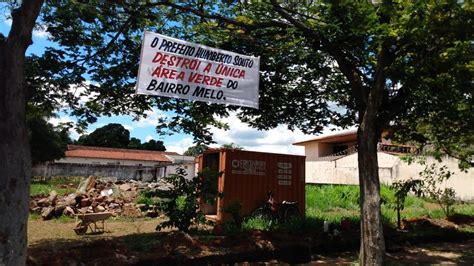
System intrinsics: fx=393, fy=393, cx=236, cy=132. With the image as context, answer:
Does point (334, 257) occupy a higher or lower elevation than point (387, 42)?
lower

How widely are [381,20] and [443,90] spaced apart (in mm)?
2233

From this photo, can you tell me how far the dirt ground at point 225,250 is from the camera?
22.0ft

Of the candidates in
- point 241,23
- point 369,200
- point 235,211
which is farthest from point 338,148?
point 369,200

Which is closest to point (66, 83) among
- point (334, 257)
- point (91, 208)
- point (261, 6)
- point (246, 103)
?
point (246, 103)

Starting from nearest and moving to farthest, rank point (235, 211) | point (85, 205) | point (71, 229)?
point (235, 211) → point (71, 229) → point (85, 205)

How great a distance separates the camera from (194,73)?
6762 millimetres

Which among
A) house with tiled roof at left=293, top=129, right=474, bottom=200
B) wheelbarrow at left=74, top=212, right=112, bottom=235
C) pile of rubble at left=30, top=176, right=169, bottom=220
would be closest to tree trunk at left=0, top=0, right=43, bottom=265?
wheelbarrow at left=74, top=212, right=112, bottom=235

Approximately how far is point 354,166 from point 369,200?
68.4 ft

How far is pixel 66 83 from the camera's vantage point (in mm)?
8008

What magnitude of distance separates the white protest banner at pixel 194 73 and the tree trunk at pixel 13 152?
1780mm

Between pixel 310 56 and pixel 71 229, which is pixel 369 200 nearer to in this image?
pixel 310 56

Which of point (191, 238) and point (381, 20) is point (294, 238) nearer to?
point (191, 238)

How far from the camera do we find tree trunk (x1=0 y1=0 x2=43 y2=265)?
15.0 feet

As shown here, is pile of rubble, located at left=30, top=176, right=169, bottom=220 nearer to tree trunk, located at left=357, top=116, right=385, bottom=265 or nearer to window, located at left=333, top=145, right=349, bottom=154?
tree trunk, located at left=357, top=116, right=385, bottom=265
